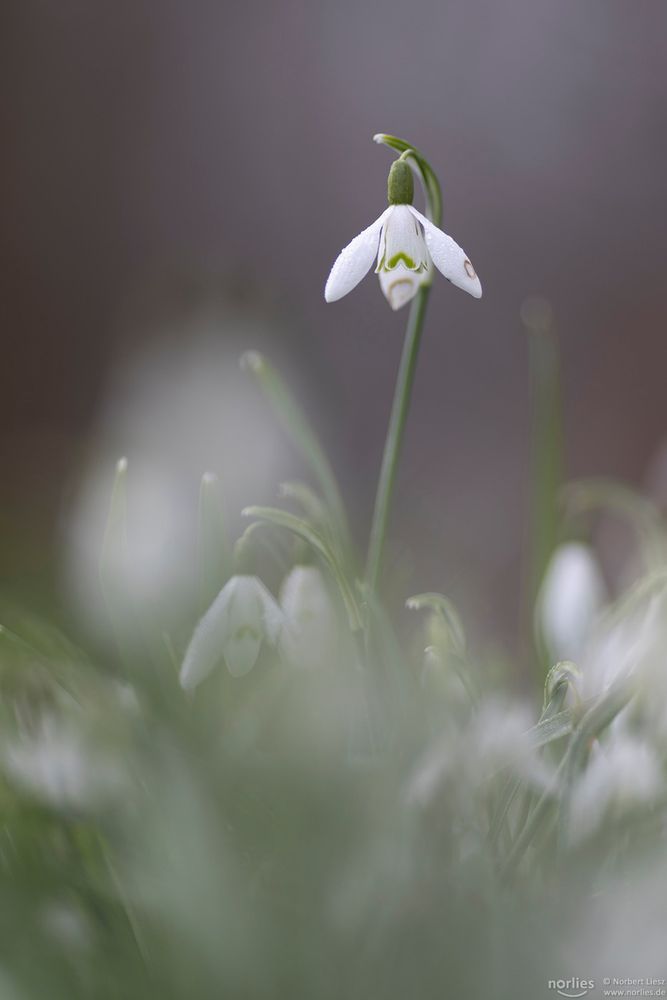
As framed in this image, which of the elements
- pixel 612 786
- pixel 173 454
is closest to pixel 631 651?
pixel 612 786

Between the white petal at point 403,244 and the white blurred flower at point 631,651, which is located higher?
the white petal at point 403,244

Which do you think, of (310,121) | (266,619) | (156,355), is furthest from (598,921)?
(310,121)

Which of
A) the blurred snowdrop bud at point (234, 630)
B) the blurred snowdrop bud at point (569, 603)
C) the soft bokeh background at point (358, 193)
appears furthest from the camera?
the soft bokeh background at point (358, 193)

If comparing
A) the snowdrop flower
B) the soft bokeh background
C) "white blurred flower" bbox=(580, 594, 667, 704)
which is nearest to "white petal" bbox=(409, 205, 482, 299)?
the snowdrop flower

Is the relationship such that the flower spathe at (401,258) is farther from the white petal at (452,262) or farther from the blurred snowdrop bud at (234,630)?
the blurred snowdrop bud at (234,630)

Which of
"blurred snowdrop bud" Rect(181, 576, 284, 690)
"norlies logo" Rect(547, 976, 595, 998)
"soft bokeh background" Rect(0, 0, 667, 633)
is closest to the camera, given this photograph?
"norlies logo" Rect(547, 976, 595, 998)

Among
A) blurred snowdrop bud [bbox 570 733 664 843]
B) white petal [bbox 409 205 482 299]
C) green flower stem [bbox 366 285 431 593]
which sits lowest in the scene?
blurred snowdrop bud [bbox 570 733 664 843]

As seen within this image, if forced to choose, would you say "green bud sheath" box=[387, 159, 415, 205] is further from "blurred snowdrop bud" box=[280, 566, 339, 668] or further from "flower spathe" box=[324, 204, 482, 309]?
"blurred snowdrop bud" box=[280, 566, 339, 668]

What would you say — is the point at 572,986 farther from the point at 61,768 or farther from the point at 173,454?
the point at 173,454

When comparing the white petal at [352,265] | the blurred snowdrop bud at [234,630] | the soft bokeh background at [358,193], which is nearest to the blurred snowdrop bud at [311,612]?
the blurred snowdrop bud at [234,630]
